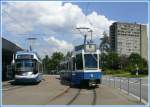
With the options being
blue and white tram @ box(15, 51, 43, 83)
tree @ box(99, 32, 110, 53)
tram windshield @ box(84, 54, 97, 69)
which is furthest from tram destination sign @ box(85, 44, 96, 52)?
tree @ box(99, 32, 110, 53)

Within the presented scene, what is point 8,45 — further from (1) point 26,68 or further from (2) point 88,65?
(2) point 88,65

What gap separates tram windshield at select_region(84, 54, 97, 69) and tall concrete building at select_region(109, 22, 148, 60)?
10974 centimetres

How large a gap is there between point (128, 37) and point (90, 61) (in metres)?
130

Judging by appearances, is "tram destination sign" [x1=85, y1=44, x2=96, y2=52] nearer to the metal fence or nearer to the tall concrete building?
the metal fence

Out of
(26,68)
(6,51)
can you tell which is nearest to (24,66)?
(26,68)

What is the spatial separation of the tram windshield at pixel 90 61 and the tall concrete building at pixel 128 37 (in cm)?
10974

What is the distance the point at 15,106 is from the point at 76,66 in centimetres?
1552

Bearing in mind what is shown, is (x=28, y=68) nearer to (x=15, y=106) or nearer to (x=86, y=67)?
(x=86, y=67)

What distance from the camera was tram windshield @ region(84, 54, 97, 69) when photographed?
101 ft

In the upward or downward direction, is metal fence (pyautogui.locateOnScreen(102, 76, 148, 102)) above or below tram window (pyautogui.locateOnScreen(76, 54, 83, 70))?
below

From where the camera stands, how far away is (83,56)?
3097cm

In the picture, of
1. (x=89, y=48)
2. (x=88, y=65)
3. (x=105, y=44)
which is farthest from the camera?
(x=105, y=44)

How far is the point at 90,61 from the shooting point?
30875 mm

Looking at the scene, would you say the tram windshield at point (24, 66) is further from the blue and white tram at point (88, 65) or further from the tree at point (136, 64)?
the tree at point (136, 64)
